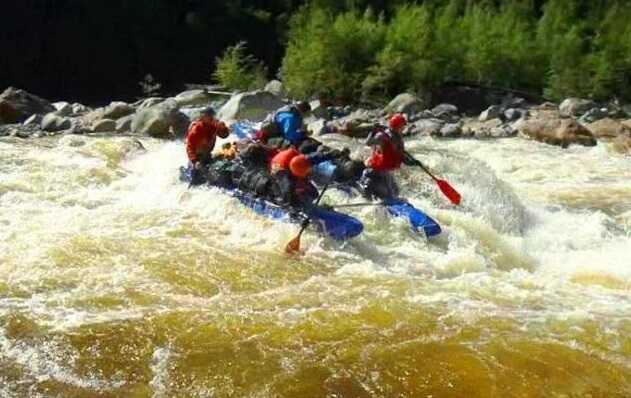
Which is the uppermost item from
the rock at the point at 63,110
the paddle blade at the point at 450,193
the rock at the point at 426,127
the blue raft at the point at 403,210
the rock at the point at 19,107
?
the blue raft at the point at 403,210

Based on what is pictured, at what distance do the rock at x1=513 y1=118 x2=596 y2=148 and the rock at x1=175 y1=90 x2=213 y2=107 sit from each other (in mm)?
8283

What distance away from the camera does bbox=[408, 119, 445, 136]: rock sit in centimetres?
1634

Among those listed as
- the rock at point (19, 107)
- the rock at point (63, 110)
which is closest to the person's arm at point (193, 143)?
the rock at point (63, 110)

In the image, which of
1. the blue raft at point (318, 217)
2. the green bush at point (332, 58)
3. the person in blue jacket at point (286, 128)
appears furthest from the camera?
the green bush at point (332, 58)

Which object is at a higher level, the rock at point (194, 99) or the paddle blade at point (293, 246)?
the paddle blade at point (293, 246)

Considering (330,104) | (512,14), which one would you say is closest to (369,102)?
(330,104)

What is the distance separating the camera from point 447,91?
19891 millimetres

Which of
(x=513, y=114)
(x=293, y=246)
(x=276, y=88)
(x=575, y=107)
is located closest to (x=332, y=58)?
(x=276, y=88)

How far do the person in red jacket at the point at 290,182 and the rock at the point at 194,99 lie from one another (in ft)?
38.2

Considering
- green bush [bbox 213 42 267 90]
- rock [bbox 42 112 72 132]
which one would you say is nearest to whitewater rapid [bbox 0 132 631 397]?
rock [bbox 42 112 72 132]

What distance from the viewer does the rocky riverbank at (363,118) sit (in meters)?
15.3

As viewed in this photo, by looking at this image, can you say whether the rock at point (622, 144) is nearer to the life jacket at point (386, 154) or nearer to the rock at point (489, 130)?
the rock at point (489, 130)

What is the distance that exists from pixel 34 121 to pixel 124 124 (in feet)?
6.86

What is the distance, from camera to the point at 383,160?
9.30 metres
